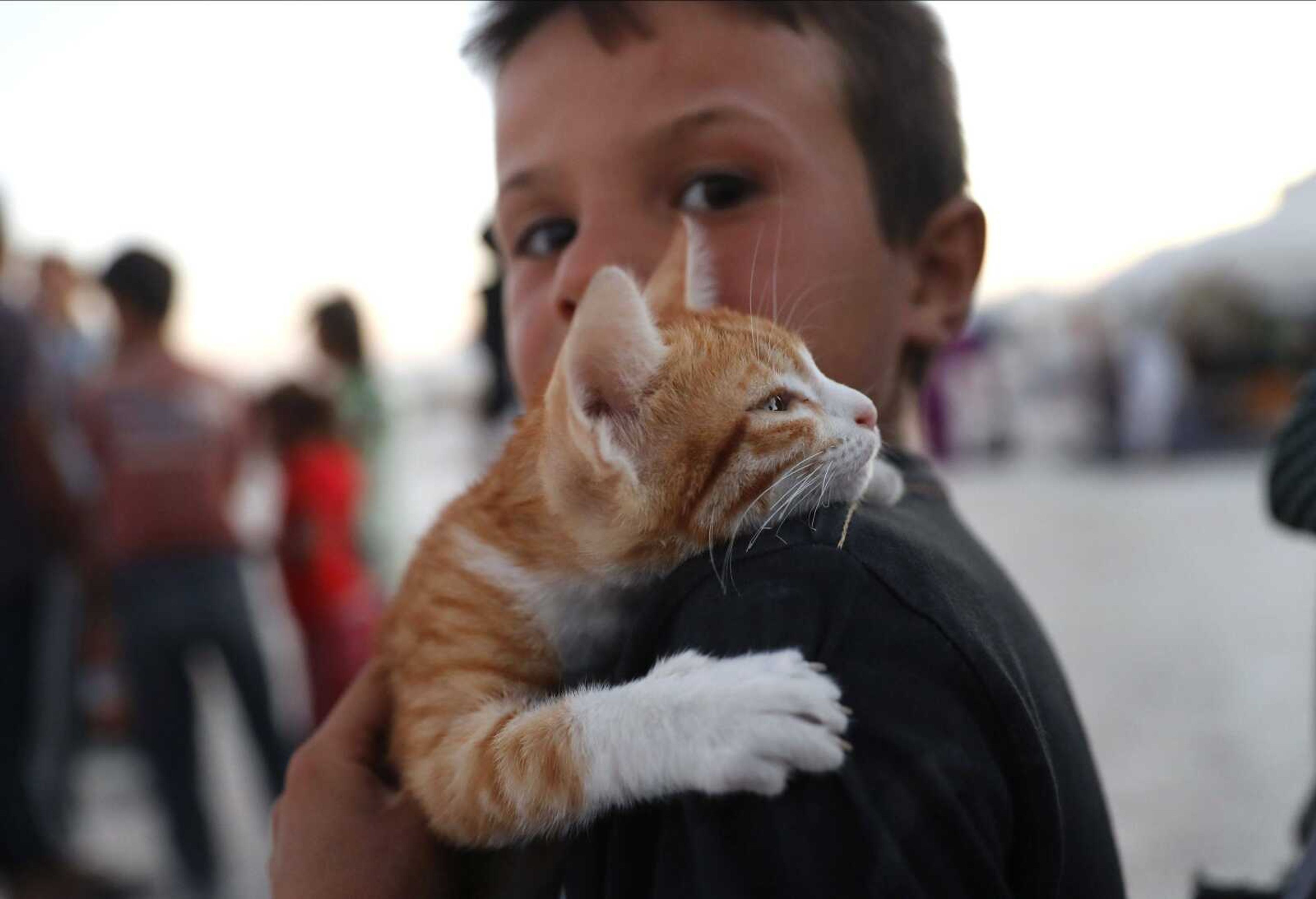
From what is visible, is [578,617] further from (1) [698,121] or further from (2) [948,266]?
(2) [948,266]

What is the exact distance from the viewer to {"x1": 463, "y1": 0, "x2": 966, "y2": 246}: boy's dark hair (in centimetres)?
99

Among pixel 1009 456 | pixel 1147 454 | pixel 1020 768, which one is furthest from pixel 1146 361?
pixel 1020 768

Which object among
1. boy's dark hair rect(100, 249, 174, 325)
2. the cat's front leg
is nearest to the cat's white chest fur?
the cat's front leg

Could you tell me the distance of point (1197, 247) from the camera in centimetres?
202

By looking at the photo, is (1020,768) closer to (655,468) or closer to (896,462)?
(655,468)

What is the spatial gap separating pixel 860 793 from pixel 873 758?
0.08 feet

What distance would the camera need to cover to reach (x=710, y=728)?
68 centimetres

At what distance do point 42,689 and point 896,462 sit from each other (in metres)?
2.90

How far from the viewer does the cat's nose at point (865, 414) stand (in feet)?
2.98

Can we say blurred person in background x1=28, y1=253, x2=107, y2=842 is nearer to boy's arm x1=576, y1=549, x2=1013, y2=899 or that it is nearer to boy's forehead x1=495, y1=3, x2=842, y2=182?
boy's forehead x1=495, y1=3, x2=842, y2=182

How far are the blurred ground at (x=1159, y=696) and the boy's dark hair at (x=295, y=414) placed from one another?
660 millimetres

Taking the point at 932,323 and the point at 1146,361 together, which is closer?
the point at 932,323

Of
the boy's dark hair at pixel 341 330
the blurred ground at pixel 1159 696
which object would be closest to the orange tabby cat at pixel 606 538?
the blurred ground at pixel 1159 696

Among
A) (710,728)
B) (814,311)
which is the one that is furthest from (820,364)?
(710,728)
